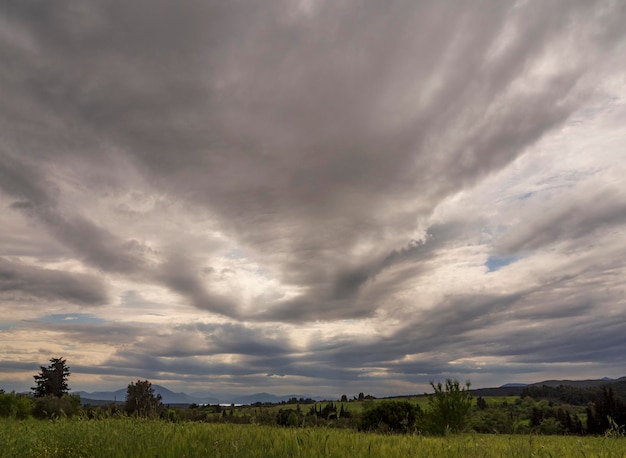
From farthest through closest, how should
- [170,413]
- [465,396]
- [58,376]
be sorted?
[58,376], [465,396], [170,413]

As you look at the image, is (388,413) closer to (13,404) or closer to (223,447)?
(13,404)

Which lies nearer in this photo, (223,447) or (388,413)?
(223,447)

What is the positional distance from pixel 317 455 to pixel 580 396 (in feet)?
600

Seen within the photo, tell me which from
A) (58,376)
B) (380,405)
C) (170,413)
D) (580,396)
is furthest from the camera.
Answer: (580,396)

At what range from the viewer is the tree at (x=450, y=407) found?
919 inches

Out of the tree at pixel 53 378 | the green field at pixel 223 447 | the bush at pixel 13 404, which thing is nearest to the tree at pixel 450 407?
the green field at pixel 223 447

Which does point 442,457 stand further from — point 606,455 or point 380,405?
point 380,405

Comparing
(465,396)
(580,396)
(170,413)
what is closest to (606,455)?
(170,413)

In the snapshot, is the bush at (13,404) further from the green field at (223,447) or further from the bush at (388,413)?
the green field at (223,447)

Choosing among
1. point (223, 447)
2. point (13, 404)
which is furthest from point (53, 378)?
point (223, 447)

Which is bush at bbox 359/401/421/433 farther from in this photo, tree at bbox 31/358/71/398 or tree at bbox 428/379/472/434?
tree at bbox 31/358/71/398

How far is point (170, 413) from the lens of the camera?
1535 centimetres

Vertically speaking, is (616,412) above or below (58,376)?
below

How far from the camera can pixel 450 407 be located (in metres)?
23.6
